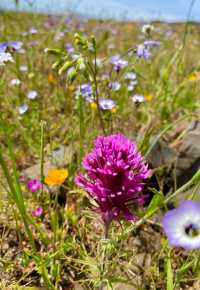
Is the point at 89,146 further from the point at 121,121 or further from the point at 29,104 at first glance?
the point at 29,104

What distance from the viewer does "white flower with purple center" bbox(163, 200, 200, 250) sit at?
1.23m

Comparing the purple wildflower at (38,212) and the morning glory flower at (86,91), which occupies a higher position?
the morning glory flower at (86,91)

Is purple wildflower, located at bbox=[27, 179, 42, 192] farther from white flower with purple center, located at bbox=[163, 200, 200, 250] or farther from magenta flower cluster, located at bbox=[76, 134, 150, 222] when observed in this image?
white flower with purple center, located at bbox=[163, 200, 200, 250]

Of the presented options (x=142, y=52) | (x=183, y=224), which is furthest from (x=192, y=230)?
(x=142, y=52)

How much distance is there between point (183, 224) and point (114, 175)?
243mm

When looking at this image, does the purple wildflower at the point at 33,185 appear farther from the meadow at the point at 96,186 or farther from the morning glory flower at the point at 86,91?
the morning glory flower at the point at 86,91

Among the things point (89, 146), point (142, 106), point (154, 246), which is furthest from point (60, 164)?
point (142, 106)

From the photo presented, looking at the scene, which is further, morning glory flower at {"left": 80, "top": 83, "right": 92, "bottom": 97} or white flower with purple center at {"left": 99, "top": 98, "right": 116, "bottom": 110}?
morning glory flower at {"left": 80, "top": 83, "right": 92, "bottom": 97}

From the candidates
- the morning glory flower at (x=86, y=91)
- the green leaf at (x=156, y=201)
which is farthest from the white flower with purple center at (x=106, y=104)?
the green leaf at (x=156, y=201)

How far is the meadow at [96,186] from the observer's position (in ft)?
4.56

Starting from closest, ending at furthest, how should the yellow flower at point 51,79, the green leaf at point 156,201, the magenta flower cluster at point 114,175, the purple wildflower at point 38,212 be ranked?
the magenta flower cluster at point 114,175, the green leaf at point 156,201, the purple wildflower at point 38,212, the yellow flower at point 51,79

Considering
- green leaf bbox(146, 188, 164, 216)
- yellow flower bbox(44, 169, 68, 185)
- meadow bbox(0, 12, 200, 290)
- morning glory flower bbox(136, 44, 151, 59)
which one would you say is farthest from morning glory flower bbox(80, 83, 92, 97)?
green leaf bbox(146, 188, 164, 216)

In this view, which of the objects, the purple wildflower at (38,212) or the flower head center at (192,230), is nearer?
the flower head center at (192,230)

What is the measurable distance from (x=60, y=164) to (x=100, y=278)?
1.23 meters
